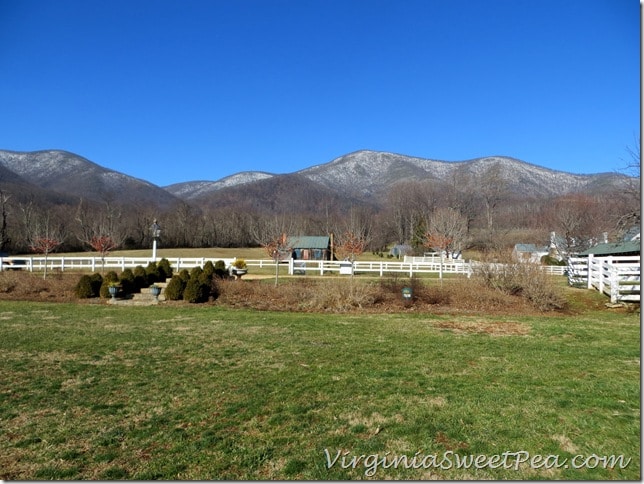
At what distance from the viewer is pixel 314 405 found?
503cm

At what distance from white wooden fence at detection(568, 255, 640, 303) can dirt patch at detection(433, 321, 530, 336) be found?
232 inches

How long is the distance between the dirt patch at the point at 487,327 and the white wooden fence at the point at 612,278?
589cm

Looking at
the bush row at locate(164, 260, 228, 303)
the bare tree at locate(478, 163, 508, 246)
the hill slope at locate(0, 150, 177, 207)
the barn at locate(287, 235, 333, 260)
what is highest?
the hill slope at locate(0, 150, 177, 207)

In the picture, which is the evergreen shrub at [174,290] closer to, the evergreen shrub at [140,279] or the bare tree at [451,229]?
the evergreen shrub at [140,279]

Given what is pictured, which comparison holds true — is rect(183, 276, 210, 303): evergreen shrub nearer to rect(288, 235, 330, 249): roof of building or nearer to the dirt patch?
the dirt patch

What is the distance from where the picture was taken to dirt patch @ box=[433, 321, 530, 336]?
10219 mm

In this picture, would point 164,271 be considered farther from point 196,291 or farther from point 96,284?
point 196,291

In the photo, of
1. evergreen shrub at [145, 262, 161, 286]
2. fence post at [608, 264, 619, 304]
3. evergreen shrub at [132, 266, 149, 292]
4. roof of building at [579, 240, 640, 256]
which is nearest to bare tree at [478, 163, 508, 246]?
roof of building at [579, 240, 640, 256]

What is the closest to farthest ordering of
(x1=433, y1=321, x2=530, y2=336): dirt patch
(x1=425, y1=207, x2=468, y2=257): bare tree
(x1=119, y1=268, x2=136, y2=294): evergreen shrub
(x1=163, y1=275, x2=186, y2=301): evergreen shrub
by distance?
(x1=433, y1=321, x2=530, y2=336): dirt patch → (x1=163, y1=275, x2=186, y2=301): evergreen shrub → (x1=119, y1=268, x2=136, y2=294): evergreen shrub → (x1=425, y1=207, x2=468, y2=257): bare tree

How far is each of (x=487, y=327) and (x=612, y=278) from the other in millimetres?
7058

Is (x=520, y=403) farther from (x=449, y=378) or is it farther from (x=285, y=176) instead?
(x=285, y=176)

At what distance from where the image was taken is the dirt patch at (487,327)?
10.2 metres

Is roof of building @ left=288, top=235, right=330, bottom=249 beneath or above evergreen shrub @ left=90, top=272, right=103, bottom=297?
above

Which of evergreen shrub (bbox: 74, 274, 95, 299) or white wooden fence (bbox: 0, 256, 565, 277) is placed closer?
evergreen shrub (bbox: 74, 274, 95, 299)
